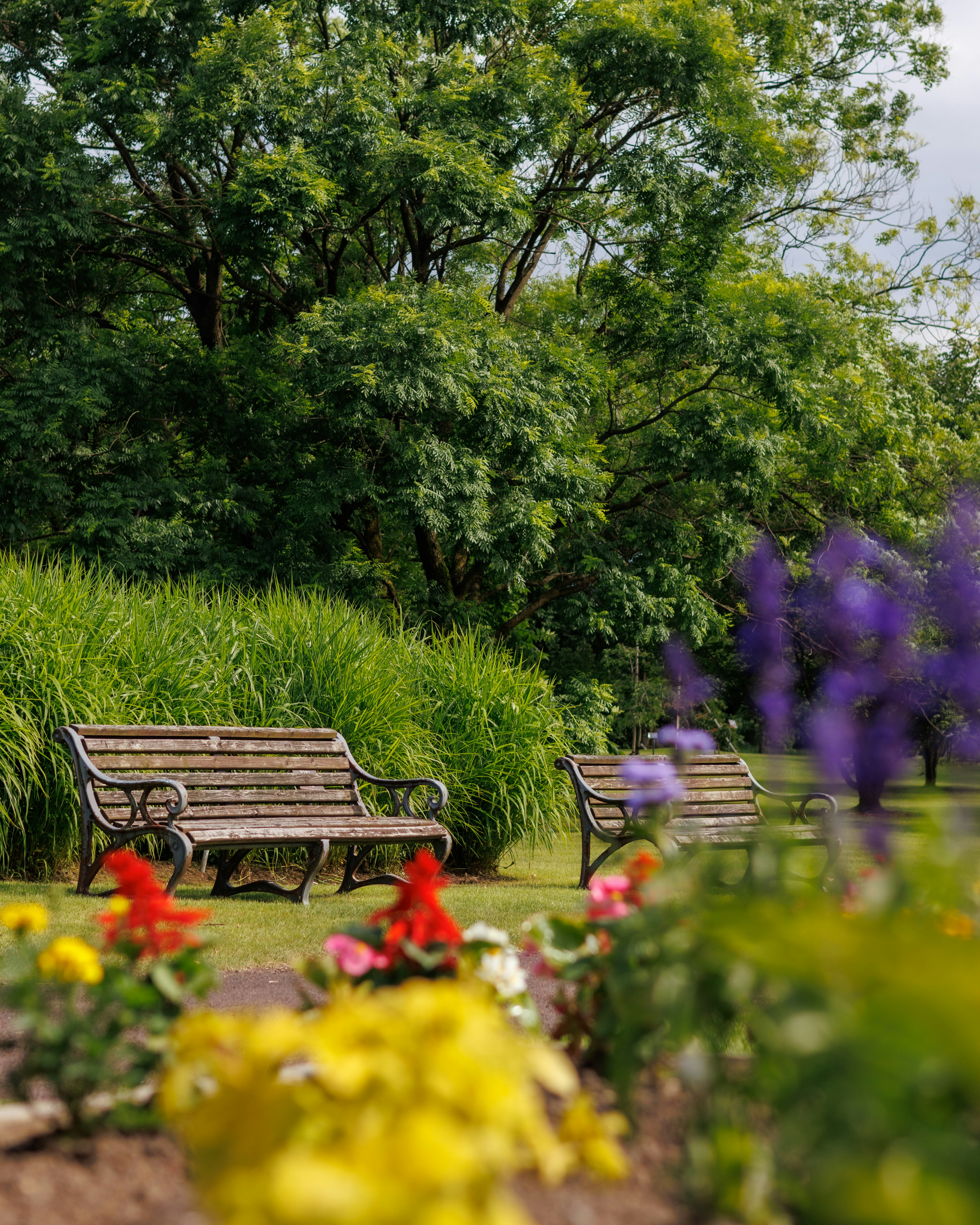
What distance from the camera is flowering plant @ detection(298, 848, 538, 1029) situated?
2.05 metres

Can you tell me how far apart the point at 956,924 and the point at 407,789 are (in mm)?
5180

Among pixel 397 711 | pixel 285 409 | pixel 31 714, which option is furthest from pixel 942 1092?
pixel 285 409

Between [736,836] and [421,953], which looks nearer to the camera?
[421,953]

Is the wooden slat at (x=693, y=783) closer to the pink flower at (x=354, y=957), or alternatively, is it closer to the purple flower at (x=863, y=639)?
the purple flower at (x=863, y=639)

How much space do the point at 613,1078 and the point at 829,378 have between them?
14.7m

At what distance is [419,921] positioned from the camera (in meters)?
2.12

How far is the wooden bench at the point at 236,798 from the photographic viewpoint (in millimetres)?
5812

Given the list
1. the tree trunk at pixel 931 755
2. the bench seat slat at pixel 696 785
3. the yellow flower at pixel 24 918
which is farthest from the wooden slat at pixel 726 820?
the tree trunk at pixel 931 755

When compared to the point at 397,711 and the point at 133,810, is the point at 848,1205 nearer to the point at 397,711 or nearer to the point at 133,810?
the point at 133,810

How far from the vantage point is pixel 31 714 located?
6.57 m

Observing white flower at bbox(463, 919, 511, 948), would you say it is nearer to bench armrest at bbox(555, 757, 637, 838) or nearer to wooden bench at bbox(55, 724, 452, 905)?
→ wooden bench at bbox(55, 724, 452, 905)

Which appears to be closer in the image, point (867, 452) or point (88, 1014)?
point (88, 1014)

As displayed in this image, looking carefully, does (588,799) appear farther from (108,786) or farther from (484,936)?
(484,936)

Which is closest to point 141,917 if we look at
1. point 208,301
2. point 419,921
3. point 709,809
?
point 419,921
